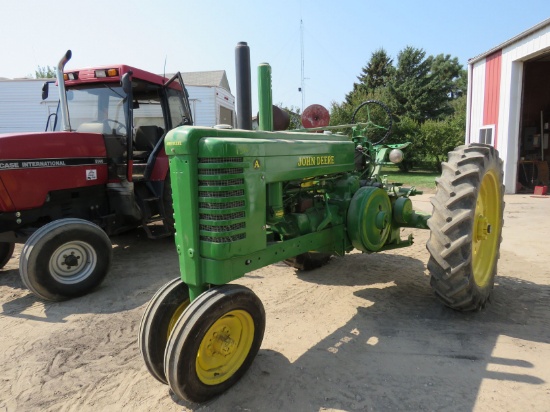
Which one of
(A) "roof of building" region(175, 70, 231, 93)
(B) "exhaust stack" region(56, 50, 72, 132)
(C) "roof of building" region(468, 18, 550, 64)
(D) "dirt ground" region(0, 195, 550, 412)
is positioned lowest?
(D) "dirt ground" region(0, 195, 550, 412)

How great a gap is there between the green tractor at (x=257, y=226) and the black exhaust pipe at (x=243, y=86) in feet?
0.39

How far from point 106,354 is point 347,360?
171cm

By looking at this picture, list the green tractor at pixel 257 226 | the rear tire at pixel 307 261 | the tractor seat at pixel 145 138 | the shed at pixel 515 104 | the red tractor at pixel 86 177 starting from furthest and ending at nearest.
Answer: the shed at pixel 515 104
the tractor seat at pixel 145 138
the rear tire at pixel 307 261
the red tractor at pixel 86 177
the green tractor at pixel 257 226

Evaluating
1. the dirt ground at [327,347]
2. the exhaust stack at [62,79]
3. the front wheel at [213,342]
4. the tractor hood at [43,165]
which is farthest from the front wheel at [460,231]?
the exhaust stack at [62,79]

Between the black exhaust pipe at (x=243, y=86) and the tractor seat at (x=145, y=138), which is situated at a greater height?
the black exhaust pipe at (x=243, y=86)

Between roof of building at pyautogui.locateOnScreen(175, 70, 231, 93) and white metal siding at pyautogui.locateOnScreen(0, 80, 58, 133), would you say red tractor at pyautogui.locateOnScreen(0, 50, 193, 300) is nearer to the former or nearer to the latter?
white metal siding at pyautogui.locateOnScreen(0, 80, 58, 133)

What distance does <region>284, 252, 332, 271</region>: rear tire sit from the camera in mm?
4434

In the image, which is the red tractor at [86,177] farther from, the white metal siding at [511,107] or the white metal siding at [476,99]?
the white metal siding at [476,99]

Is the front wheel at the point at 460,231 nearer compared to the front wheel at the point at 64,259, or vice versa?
the front wheel at the point at 460,231

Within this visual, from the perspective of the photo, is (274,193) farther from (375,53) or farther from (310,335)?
(375,53)

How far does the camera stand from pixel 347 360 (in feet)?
8.95

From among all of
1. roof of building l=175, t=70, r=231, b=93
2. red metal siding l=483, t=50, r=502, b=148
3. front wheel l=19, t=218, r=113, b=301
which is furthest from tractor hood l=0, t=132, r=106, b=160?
roof of building l=175, t=70, r=231, b=93

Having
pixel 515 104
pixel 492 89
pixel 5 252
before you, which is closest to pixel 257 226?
pixel 5 252

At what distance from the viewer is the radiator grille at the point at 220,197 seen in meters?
2.26
